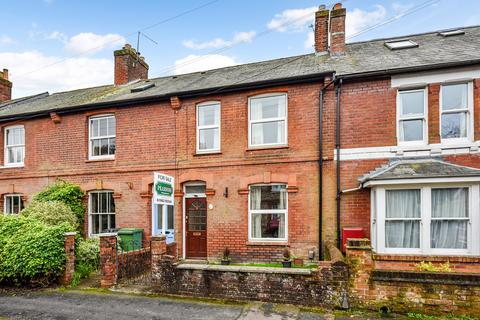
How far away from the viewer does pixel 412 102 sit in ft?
28.9

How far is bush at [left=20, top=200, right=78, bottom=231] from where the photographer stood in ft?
32.6

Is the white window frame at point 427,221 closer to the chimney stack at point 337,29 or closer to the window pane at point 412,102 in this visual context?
the window pane at point 412,102

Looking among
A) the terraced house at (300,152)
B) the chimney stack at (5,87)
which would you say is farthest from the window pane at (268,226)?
the chimney stack at (5,87)

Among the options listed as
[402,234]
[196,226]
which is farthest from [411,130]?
[196,226]

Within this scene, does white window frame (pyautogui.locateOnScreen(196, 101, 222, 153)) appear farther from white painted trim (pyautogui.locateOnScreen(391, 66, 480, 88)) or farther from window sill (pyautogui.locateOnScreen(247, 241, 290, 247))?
white painted trim (pyautogui.locateOnScreen(391, 66, 480, 88))

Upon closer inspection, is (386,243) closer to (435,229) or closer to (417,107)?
(435,229)

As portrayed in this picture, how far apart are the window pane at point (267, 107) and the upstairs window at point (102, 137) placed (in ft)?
18.8

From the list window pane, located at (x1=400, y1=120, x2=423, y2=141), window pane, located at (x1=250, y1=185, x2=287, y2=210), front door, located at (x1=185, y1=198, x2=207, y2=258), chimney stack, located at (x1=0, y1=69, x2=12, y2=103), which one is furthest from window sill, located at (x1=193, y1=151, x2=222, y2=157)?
chimney stack, located at (x1=0, y1=69, x2=12, y2=103)

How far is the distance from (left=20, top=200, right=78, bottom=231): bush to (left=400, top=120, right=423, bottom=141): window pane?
1075cm

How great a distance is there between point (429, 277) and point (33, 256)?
903 centimetres

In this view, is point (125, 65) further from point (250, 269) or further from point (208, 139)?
point (250, 269)

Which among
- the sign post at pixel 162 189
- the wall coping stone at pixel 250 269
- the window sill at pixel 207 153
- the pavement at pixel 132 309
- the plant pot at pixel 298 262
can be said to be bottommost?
the pavement at pixel 132 309

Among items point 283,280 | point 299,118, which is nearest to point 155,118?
point 299,118

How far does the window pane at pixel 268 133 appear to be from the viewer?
392 inches
